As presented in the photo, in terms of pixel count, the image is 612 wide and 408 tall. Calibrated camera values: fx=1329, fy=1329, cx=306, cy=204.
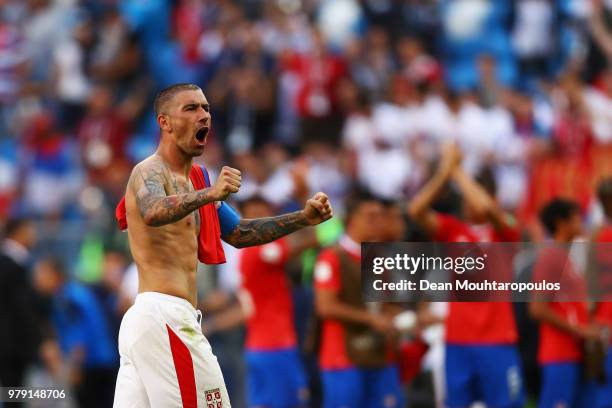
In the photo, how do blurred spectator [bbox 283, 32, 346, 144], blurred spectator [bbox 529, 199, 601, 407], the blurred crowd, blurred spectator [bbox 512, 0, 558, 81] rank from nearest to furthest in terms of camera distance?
blurred spectator [bbox 529, 199, 601, 407] < the blurred crowd < blurred spectator [bbox 283, 32, 346, 144] < blurred spectator [bbox 512, 0, 558, 81]

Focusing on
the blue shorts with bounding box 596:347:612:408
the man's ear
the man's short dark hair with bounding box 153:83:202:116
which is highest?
the man's short dark hair with bounding box 153:83:202:116

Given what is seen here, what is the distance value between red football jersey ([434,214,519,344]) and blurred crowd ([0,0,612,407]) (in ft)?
9.80

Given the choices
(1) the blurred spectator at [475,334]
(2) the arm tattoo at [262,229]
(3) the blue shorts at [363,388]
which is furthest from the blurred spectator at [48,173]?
(2) the arm tattoo at [262,229]

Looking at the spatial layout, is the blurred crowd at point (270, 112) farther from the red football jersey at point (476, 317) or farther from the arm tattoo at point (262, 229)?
the arm tattoo at point (262, 229)

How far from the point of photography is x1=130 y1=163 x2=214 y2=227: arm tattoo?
6.31 meters

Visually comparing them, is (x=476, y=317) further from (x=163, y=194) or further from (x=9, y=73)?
(x=9, y=73)

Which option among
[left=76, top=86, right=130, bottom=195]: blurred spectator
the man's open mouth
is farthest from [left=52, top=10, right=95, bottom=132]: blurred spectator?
the man's open mouth

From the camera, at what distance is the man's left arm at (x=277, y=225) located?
6.80 metres

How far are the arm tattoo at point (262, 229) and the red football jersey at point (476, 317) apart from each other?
3.60 m

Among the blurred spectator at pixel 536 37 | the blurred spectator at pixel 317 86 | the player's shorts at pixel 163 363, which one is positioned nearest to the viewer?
→ the player's shorts at pixel 163 363

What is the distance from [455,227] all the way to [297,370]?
222 cm

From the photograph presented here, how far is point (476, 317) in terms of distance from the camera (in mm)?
10773

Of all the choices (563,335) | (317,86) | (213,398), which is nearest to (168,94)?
(213,398)

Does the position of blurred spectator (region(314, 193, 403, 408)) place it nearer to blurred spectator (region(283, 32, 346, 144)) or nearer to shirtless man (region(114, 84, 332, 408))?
shirtless man (region(114, 84, 332, 408))
